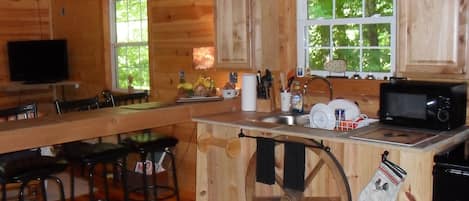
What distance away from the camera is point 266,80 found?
382 centimetres

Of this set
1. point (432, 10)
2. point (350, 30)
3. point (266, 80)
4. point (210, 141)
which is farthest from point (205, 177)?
point (432, 10)

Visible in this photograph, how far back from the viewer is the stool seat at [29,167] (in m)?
3.20

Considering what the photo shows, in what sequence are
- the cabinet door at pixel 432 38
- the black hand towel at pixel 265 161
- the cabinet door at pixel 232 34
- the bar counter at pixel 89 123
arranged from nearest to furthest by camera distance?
the bar counter at pixel 89 123, the cabinet door at pixel 432 38, the black hand towel at pixel 265 161, the cabinet door at pixel 232 34

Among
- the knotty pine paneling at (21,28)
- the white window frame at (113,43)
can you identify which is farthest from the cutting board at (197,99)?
the knotty pine paneling at (21,28)

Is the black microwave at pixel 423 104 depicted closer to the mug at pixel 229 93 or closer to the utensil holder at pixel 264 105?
the utensil holder at pixel 264 105

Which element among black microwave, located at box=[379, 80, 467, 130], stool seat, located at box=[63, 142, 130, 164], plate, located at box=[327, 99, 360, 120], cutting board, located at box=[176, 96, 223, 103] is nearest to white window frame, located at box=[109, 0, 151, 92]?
stool seat, located at box=[63, 142, 130, 164]

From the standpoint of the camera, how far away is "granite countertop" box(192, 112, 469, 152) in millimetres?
2606

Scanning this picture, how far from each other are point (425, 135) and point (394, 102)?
12.2 inches

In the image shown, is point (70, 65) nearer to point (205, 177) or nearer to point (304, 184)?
point (205, 177)

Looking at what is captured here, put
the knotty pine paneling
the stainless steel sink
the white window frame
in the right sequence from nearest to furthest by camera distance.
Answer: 1. the stainless steel sink
2. the white window frame
3. the knotty pine paneling

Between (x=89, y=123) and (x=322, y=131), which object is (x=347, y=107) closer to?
(x=322, y=131)

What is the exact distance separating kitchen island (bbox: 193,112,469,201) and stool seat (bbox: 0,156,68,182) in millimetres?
934

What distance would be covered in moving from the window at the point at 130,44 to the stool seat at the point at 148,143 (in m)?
1.50

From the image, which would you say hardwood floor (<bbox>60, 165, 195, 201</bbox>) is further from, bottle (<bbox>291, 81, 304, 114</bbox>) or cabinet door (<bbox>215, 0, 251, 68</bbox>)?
bottle (<bbox>291, 81, 304, 114</bbox>)
